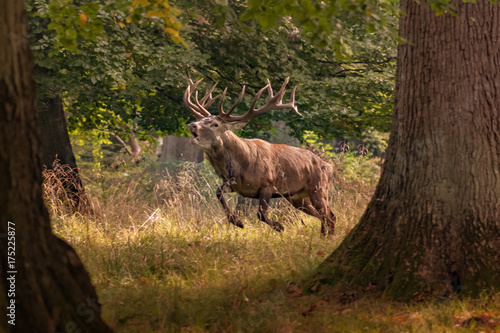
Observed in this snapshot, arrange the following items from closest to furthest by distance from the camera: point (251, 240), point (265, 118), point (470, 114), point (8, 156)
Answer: point (8, 156) < point (470, 114) < point (251, 240) < point (265, 118)

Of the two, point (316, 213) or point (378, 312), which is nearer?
point (378, 312)

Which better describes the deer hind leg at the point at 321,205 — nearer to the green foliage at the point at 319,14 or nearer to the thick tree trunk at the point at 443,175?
the thick tree trunk at the point at 443,175

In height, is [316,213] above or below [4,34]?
below

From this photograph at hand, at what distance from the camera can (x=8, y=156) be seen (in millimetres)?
3320

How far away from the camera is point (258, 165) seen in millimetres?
9375

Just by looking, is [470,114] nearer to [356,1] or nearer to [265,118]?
[356,1]

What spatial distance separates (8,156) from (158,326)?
1.84 metres

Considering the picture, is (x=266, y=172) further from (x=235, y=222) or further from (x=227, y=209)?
(x=235, y=222)

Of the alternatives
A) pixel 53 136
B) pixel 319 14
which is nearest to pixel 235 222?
pixel 53 136

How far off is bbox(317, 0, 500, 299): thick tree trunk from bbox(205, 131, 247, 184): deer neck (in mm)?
3979

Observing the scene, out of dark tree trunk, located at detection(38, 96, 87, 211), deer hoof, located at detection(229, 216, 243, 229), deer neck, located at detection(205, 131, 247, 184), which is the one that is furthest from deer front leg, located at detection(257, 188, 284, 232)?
dark tree trunk, located at detection(38, 96, 87, 211)

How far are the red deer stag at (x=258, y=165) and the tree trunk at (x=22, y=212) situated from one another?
510 cm

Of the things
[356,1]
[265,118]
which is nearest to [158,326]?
[356,1]

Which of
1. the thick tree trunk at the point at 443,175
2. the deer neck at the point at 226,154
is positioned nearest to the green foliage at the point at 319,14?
the thick tree trunk at the point at 443,175
